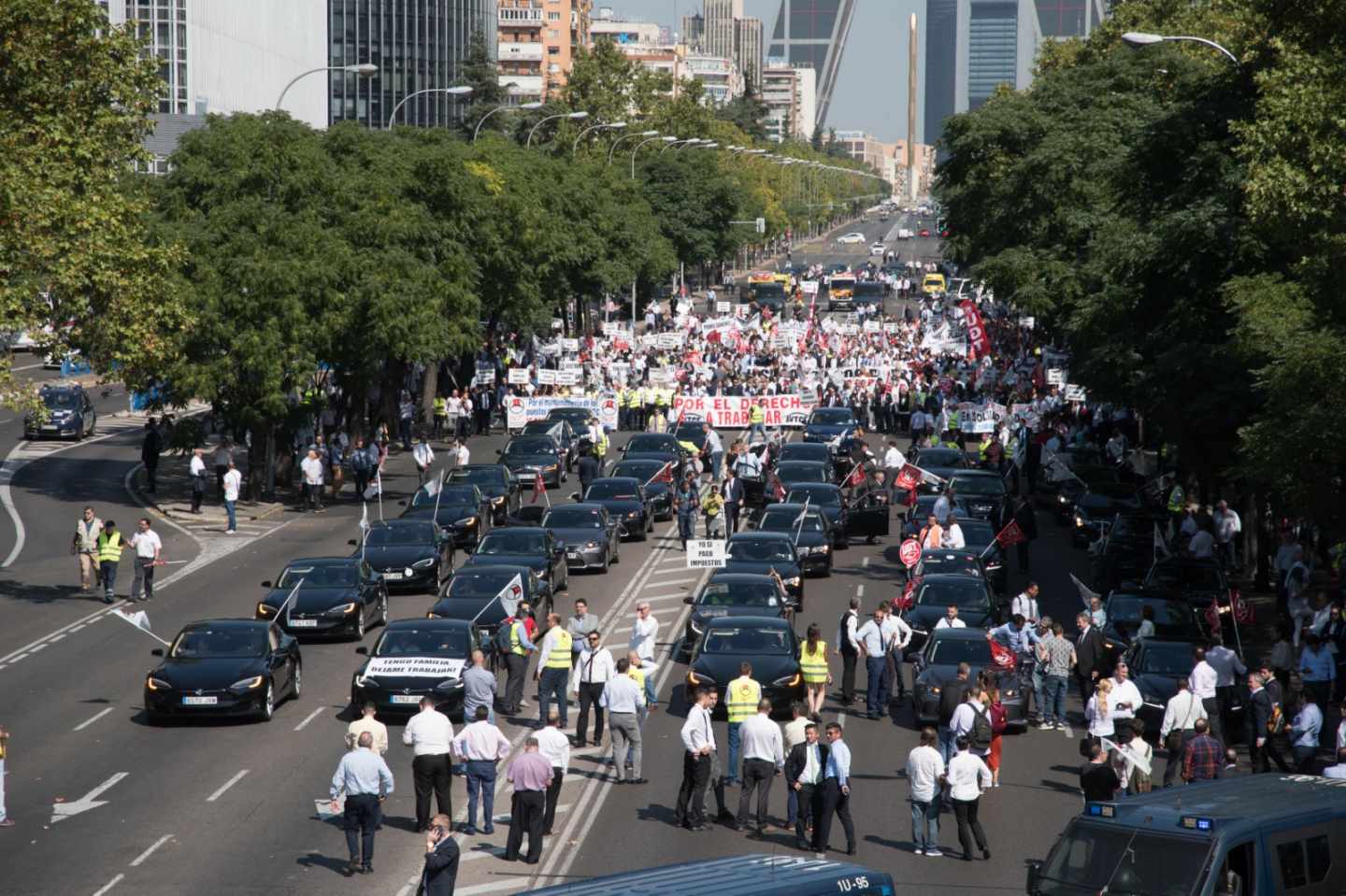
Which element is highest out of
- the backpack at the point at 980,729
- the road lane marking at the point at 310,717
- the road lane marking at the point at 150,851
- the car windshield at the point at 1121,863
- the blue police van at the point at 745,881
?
the blue police van at the point at 745,881

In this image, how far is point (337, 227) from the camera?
47.1 meters

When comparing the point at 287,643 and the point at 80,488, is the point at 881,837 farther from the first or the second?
the point at 80,488

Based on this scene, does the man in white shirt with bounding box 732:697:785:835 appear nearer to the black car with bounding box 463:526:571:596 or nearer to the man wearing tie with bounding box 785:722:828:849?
the man wearing tie with bounding box 785:722:828:849

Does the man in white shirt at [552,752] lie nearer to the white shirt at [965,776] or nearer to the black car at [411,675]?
the white shirt at [965,776]

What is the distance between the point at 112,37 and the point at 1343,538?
30.4 meters

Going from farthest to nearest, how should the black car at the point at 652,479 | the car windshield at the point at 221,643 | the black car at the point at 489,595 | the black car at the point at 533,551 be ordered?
the black car at the point at 652,479
the black car at the point at 533,551
the black car at the point at 489,595
the car windshield at the point at 221,643

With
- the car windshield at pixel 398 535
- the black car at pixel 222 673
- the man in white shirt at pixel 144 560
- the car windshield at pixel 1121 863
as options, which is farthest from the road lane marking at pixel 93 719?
the car windshield at pixel 1121 863

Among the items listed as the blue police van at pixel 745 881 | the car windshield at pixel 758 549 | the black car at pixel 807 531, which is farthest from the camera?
the black car at pixel 807 531

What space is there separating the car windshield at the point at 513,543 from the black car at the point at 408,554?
104 centimetres

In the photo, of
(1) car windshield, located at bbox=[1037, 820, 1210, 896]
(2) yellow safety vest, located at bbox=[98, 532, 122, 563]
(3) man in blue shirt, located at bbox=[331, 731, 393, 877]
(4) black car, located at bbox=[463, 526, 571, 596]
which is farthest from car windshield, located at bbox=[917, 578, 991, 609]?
(1) car windshield, located at bbox=[1037, 820, 1210, 896]

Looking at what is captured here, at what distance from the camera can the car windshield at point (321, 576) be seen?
1216 inches

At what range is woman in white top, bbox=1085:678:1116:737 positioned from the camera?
22.3 meters

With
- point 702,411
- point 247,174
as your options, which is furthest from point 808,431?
point 247,174

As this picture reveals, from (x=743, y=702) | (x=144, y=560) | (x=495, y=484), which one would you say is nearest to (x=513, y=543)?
(x=144, y=560)
